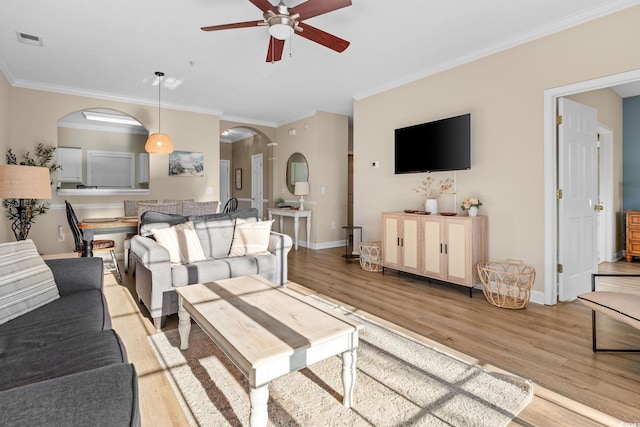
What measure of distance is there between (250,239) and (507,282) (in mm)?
2654

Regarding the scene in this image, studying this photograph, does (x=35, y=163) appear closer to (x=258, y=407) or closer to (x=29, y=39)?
(x=29, y=39)

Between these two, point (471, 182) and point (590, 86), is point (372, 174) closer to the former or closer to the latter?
point (471, 182)

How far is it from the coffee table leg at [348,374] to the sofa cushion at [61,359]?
100 cm

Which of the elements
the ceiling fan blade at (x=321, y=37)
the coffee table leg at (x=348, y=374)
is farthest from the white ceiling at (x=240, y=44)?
the coffee table leg at (x=348, y=374)

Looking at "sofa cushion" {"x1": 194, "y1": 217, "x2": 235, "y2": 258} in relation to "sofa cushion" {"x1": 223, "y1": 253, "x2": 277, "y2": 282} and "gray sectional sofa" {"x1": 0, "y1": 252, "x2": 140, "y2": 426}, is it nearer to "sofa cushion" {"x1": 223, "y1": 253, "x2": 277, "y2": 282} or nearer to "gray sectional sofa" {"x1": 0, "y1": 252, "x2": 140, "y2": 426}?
"sofa cushion" {"x1": 223, "y1": 253, "x2": 277, "y2": 282}

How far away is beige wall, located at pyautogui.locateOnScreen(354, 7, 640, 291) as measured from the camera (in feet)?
9.43

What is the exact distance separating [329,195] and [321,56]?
314 centimetres

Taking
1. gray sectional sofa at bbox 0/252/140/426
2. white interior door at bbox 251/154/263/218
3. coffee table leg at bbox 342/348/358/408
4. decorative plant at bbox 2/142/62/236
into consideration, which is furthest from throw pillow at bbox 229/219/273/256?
white interior door at bbox 251/154/263/218

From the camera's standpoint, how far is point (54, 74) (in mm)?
4414

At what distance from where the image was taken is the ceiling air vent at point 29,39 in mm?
3363

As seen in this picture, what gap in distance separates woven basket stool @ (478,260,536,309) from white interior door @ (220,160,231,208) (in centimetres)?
785

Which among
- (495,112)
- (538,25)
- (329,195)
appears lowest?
(329,195)

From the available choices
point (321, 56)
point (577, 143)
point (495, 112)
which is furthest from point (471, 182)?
point (321, 56)

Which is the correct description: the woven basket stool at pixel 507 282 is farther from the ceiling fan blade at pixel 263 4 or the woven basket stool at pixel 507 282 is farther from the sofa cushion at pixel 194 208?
the sofa cushion at pixel 194 208
